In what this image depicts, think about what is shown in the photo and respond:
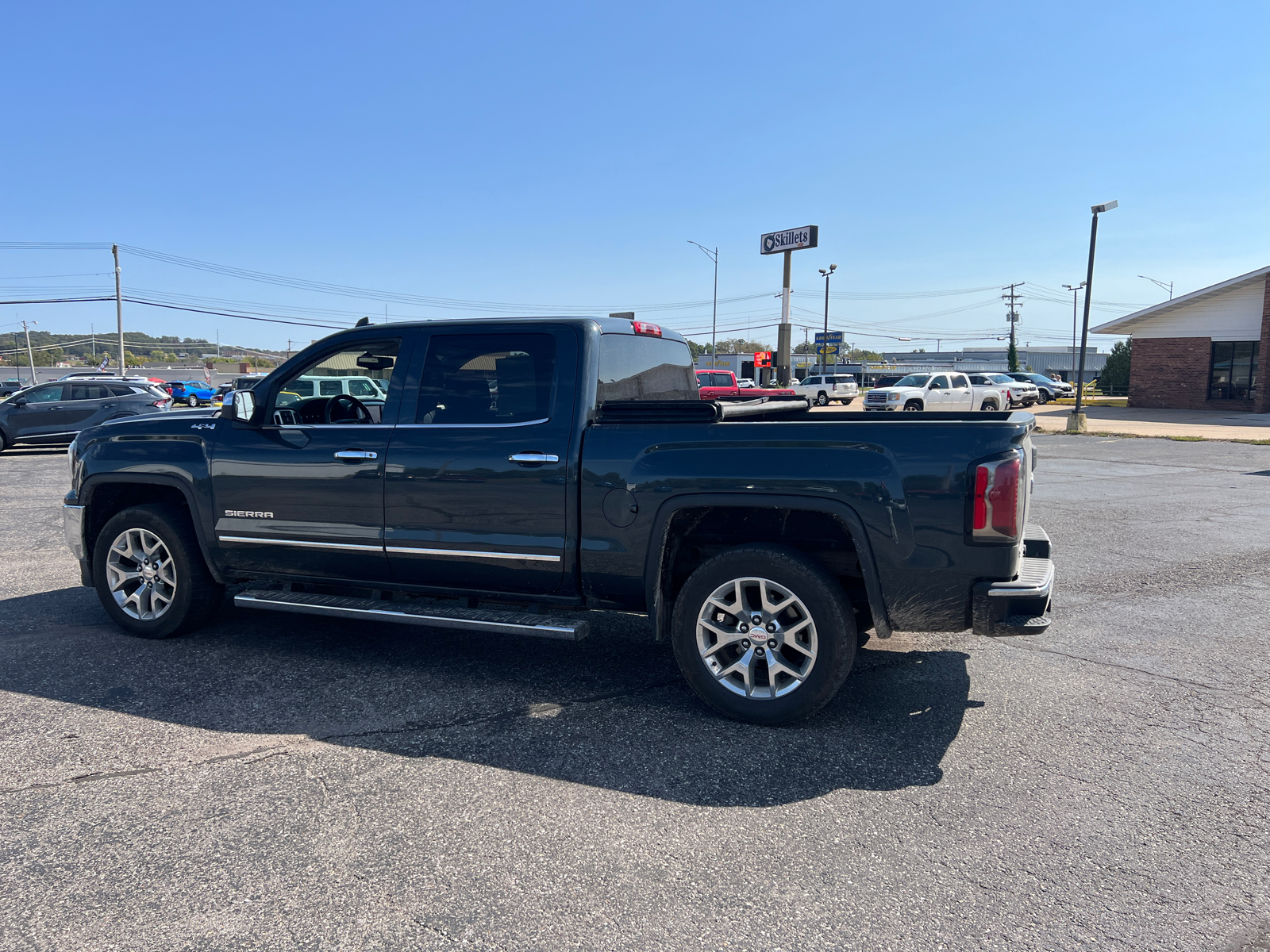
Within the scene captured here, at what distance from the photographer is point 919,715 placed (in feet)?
13.8

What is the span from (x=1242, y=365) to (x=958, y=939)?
41.5 metres

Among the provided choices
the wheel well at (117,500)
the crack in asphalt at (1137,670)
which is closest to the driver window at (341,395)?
the wheel well at (117,500)

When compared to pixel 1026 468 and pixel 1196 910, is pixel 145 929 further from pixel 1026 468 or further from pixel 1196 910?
pixel 1026 468

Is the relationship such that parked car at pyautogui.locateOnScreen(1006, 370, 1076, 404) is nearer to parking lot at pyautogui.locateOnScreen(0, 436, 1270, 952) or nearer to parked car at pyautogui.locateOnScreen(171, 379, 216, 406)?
parked car at pyautogui.locateOnScreen(171, 379, 216, 406)

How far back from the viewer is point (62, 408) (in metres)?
18.8

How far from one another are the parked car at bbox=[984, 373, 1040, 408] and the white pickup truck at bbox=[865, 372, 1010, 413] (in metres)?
4.60

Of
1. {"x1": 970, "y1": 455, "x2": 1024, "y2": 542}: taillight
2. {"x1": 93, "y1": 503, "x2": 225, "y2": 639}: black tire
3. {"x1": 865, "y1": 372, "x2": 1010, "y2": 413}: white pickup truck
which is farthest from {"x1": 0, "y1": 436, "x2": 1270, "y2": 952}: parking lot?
{"x1": 865, "y1": 372, "x2": 1010, "y2": 413}: white pickup truck

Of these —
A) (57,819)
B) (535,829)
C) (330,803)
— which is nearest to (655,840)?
(535,829)

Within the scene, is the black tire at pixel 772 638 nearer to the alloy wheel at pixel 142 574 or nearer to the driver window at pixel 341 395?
the driver window at pixel 341 395

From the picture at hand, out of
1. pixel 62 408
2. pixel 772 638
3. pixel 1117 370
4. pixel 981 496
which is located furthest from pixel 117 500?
pixel 1117 370

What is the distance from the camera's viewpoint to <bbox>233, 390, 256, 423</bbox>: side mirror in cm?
493

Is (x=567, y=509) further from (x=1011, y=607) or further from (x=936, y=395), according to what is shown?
(x=936, y=395)

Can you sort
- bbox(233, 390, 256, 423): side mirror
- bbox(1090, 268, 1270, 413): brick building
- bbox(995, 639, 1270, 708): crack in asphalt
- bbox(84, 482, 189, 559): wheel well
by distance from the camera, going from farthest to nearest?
bbox(1090, 268, 1270, 413): brick building < bbox(84, 482, 189, 559): wheel well < bbox(233, 390, 256, 423): side mirror < bbox(995, 639, 1270, 708): crack in asphalt

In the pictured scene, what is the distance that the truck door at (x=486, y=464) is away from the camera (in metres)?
4.40
